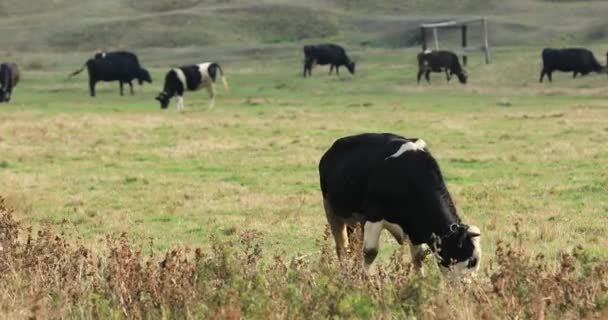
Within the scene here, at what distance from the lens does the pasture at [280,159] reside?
13.5 meters

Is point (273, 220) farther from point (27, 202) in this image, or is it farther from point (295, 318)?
point (295, 318)

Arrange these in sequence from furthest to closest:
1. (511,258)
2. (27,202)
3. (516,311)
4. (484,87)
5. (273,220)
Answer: (484,87) → (27,202) → (273,220) → (511,258) → (516,311)

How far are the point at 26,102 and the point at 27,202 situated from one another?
82.7 feet

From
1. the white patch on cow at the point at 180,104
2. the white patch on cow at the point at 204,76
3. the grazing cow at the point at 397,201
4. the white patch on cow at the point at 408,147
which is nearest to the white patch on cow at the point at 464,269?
the grazing cow at the point at 397,201

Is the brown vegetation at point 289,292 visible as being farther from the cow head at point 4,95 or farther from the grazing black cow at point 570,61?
the grazing black cow at point 570,61

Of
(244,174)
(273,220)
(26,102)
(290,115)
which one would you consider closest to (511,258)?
(273,220)

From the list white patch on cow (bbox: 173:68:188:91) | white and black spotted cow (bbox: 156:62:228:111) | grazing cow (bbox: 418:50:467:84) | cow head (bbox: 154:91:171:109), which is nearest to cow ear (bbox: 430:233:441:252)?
white and black spotted cow (bbox: 156:62:228:111)

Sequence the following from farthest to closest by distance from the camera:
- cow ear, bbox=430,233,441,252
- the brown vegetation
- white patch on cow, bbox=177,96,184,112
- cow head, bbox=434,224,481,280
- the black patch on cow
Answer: white patch on cow, bbox=177,96,184,112
the black patch on cow
cow head, bbox=434,224,481,280
cow ear, bbox=430,233,441,252
the brown vegetation

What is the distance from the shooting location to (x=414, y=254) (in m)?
9.24

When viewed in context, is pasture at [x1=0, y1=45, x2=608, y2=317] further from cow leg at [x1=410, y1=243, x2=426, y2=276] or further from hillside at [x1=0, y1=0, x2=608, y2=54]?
hillside at [x1=0, y1=0, x2=608, y2=54]

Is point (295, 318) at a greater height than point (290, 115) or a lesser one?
greater

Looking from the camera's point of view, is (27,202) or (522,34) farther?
(522,34)

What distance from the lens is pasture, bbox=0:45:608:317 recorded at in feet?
44.3

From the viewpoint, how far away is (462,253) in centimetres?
848
